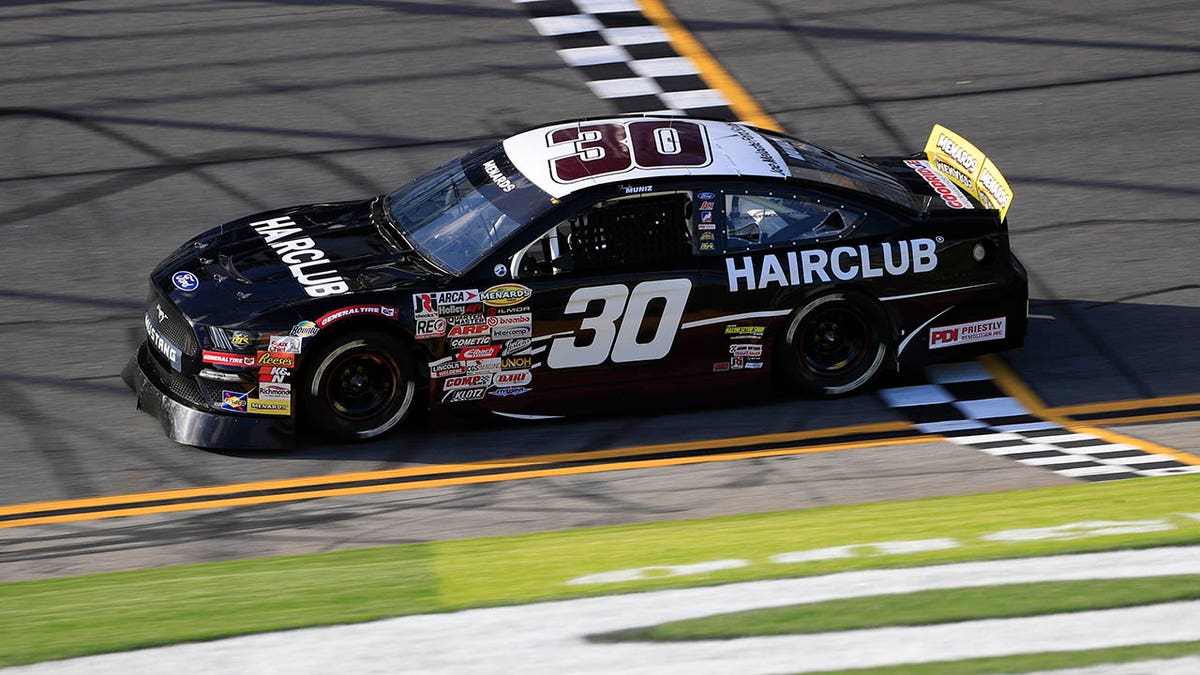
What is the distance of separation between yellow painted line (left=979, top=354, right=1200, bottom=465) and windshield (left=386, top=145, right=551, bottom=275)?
9.91 feet

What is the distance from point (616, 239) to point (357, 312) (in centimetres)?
144

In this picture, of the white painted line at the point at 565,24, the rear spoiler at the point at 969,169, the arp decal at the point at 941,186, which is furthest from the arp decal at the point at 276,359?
the white painted line at the point at 565,24

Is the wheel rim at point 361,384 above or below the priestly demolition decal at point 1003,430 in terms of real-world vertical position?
above

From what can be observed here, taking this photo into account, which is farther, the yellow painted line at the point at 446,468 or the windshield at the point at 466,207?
the windshield at the point at 466,207

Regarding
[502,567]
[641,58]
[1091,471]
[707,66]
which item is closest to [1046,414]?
[1091,471]

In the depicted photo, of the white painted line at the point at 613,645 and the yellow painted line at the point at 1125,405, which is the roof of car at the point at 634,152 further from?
the white painted line at the point at 613,645

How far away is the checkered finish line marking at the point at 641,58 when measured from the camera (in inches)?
509

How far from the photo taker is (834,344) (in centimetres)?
874

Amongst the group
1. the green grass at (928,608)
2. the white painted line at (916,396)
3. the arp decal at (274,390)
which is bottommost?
the green grass at (928,608)

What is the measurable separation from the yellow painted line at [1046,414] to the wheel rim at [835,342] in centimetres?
98

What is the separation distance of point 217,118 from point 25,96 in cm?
181

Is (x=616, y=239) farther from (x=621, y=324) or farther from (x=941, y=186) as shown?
(x=941, y=186)

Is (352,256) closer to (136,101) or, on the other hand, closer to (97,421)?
(97,421)

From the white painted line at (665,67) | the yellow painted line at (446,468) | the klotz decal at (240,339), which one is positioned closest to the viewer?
the yellow painted line at (446,468)
